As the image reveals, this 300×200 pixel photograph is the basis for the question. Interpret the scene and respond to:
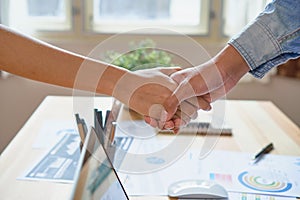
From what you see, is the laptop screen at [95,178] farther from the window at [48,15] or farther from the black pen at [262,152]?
the window at [48,15]

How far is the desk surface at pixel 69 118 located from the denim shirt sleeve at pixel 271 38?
1.04 feet

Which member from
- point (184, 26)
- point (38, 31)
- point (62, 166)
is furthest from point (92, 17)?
point (62, 166)

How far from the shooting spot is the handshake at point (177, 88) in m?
1.15

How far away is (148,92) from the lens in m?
1.18

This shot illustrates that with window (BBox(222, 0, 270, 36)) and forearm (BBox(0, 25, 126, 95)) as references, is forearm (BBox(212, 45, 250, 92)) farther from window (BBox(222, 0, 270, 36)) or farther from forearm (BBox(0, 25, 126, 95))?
window (BBox(222, 0, 270, 36))

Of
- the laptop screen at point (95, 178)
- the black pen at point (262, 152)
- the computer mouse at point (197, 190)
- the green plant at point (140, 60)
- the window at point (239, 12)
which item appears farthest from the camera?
the window at point (239, 12)

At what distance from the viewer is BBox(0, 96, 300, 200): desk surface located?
1.02 m

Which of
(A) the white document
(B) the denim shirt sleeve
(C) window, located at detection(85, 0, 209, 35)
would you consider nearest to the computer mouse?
(A) the white document

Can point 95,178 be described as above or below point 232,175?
above

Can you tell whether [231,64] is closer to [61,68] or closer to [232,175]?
[232,175]

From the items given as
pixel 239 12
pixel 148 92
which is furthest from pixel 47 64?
pixel 239 12

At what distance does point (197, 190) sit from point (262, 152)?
350 millimetres

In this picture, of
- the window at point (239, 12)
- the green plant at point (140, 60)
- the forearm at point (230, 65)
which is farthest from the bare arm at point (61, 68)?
the window at point (239, 12)

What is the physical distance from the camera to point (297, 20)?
101 cm
